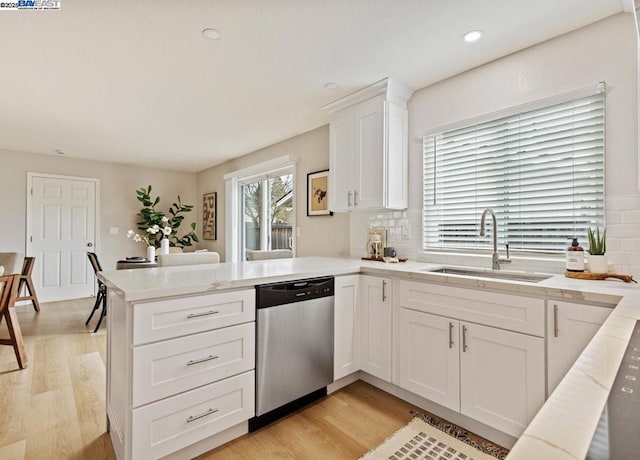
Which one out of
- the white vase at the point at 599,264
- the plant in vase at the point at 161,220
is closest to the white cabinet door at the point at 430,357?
the white vase at the point at 599,264

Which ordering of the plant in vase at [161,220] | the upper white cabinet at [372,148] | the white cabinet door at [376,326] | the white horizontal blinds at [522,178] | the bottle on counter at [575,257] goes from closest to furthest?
the bottle on counter at [575,257] → the white horizontal blinds at [522,178] → the white cabinet door at [376,326] → the upper white cabinet at [372,148] → the plant in vase at [161,220]

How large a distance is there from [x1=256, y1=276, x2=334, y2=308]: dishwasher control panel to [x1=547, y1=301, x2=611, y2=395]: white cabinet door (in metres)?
1.21

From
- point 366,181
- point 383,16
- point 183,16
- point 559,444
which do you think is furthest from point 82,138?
point 559,444

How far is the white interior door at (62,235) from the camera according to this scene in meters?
5.02

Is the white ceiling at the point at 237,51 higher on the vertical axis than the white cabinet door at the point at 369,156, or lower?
higher

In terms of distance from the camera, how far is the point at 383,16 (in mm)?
1809

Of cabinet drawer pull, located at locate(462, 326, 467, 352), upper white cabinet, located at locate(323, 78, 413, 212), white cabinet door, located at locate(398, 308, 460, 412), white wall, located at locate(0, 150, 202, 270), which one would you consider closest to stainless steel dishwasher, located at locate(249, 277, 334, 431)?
white cabinet door, located at locate(398, 308, 460, 412)

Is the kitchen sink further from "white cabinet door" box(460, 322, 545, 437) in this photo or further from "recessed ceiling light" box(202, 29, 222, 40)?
"recessed ceiling light" box(202, 29, 222, 40)

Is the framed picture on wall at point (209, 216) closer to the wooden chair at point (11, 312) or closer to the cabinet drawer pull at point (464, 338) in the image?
the wooden chair at point (11, 312)

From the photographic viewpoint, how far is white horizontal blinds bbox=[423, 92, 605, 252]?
191 cm

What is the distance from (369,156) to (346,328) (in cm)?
139

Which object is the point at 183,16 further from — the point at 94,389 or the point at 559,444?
the point at 94,389

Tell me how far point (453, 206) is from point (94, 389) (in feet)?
9.79

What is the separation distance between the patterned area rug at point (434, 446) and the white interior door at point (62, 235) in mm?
5599
